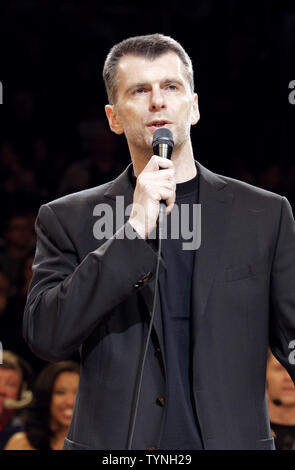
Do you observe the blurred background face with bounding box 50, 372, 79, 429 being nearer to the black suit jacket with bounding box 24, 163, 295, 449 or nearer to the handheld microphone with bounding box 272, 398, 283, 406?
the handheld microphone with bounding box 272, 398, 283, 406

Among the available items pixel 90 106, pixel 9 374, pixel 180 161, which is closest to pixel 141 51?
pixel 180 161

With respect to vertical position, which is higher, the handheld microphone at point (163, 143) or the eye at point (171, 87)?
the eye at point (171, 87)

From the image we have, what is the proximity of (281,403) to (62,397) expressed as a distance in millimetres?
988

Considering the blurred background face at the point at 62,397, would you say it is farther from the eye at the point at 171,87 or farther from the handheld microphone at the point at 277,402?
the eye at the point at 171,87

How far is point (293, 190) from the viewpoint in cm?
471

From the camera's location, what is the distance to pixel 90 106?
18.7ft

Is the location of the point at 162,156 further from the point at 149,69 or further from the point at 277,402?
the point at 277,402

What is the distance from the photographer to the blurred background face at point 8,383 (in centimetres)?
393

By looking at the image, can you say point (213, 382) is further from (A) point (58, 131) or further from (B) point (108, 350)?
(A) point (58, 131)

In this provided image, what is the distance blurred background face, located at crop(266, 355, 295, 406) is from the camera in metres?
3.67

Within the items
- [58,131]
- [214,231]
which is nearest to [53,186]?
[58,131]

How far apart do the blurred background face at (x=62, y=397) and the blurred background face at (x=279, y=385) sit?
2.87 ft

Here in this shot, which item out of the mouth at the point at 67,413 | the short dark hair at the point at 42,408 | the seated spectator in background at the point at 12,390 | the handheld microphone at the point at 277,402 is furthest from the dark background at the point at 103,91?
the handheld microphone at the point at 277,402

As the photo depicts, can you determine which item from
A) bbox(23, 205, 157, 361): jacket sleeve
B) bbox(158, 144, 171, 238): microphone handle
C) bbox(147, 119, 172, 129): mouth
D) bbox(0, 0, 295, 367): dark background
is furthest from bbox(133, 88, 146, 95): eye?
bbox(0, 0, 295, 367): dark background
